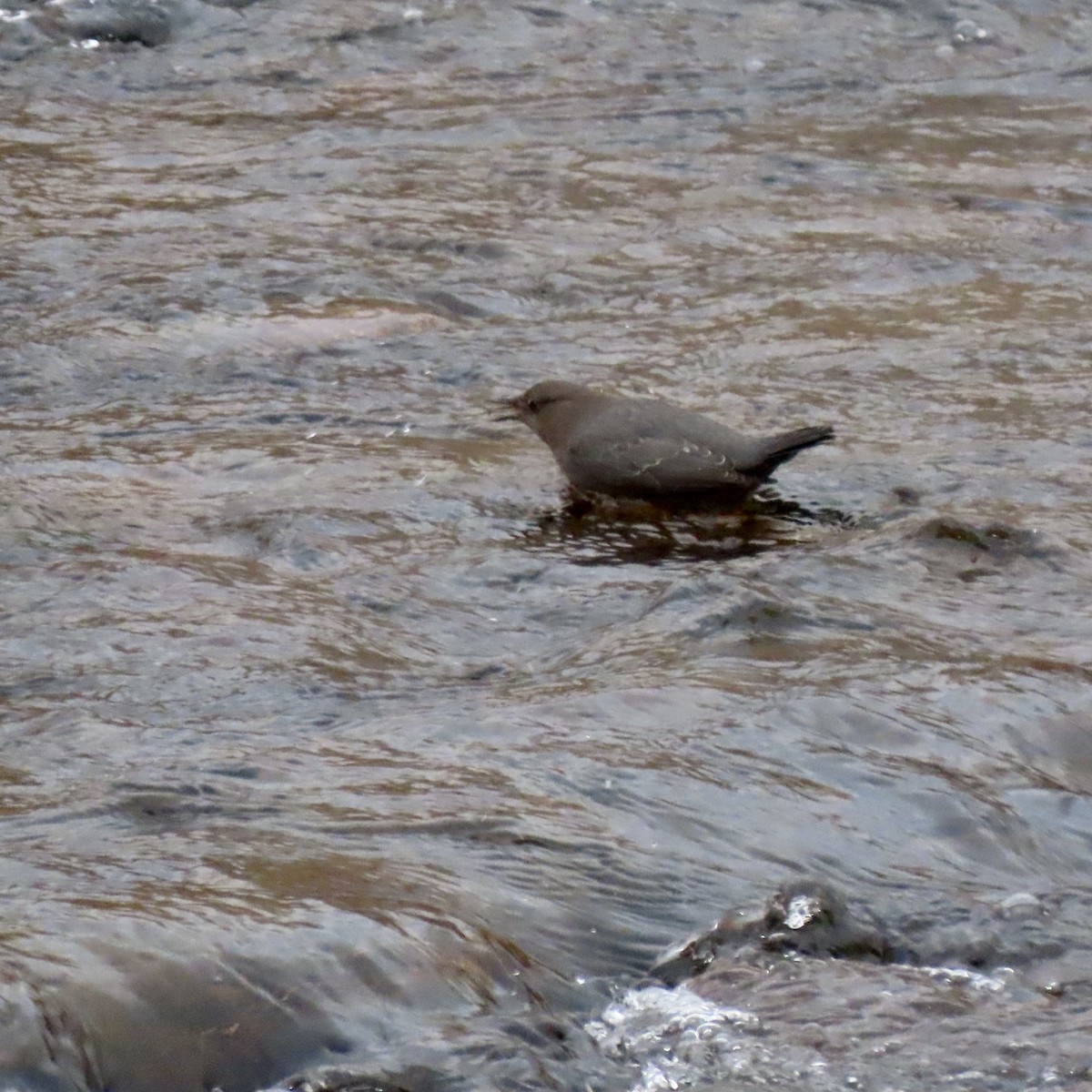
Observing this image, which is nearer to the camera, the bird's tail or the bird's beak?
the bird's tail

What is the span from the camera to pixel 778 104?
36.7 ft

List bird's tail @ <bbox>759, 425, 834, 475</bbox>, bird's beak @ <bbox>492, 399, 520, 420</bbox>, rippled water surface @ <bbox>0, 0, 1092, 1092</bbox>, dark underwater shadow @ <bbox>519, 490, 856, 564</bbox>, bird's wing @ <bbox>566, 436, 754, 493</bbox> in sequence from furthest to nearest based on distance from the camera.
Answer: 1. bird's beak @ <bbox>492, 399, 520, 420</bbox>
2. bird's wing @ <bbox>566, 436, 754, 493</bbox>
3. bird's tail @ <bbox>759, 425, 834, 475</bbox>
4. dark underwater shadow @ <bbox>519, 490, 856, 564</bbox>
5. rippled water surface @ <bbox>0, 0, 1092, 1092</bbox>

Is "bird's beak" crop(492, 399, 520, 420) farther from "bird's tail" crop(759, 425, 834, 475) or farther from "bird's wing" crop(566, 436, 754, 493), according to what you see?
"bird's tail" crop(759, 425, 834, 475)

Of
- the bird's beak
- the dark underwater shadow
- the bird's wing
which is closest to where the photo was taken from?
the dark underwater shadow

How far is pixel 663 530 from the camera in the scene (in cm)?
619

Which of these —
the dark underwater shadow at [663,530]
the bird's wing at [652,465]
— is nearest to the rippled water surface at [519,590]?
the dark underwater shadow at [663,530]

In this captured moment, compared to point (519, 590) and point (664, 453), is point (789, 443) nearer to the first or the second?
point (664, 453)

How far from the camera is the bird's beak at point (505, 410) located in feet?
22.0

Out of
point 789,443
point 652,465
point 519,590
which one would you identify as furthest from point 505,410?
point 519,590

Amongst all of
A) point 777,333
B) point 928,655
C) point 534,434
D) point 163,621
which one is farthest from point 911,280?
point 163,621

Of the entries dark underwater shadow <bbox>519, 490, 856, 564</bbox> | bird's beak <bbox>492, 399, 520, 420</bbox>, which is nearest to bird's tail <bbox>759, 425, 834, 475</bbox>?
dark underwater shadow <bbox>519, 490, 856, 564</bbox>

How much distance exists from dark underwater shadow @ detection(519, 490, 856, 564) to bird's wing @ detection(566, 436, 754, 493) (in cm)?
12

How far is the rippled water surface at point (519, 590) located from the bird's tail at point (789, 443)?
182mm

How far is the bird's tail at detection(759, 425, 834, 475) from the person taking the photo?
5.96 m
